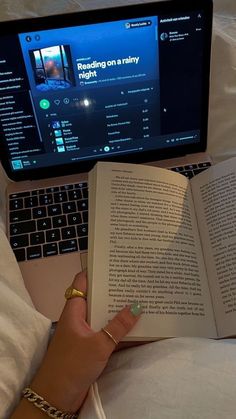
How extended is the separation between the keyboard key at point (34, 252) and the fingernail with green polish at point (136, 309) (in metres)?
0.20

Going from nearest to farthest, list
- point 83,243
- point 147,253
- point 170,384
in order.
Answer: point 170,384
point 147,253
point 83,243

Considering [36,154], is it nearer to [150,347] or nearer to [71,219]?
[71,219]

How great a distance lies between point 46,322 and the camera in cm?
54

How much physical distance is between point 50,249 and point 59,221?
0.16 feet

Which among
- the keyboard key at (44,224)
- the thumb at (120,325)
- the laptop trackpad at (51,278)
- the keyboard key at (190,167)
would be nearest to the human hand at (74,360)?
the thumb at (120,325)

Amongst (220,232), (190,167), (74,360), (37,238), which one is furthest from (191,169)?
(74,360)

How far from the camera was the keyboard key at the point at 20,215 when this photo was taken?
0.71 meters

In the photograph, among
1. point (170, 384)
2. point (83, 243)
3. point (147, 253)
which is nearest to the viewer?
point (170, 384)

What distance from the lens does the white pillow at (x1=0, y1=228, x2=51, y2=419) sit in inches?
19.4

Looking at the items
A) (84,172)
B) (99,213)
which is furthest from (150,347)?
(84,172)

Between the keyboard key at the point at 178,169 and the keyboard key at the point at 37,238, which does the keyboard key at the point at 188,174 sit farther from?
the keyboard key at the point at 37,238

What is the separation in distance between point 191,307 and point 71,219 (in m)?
0.24

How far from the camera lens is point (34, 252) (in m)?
0.68

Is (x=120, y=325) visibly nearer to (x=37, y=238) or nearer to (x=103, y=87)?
(x=37, y=238)
